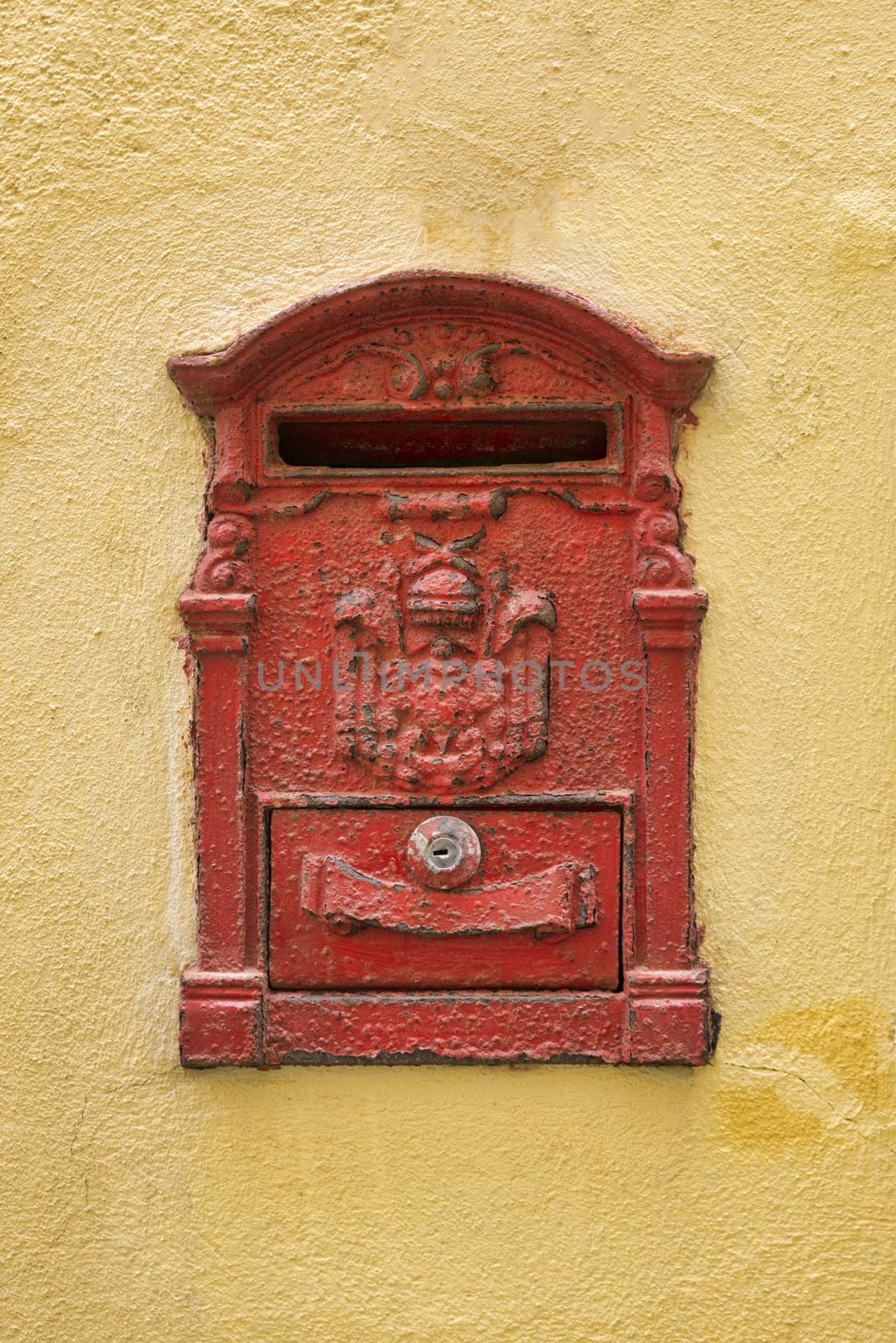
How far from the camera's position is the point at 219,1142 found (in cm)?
162

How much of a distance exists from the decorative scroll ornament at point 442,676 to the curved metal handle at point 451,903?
161mm

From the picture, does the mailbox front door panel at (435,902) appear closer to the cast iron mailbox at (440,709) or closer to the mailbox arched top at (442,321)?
the cast iron mailbox at (440,709)

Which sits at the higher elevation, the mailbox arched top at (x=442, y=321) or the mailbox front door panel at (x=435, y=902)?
the mailbox arched top at (x=442, y=321)

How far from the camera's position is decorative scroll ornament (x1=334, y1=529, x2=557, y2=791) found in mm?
1590

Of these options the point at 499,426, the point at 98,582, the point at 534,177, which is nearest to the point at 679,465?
the point at 499,426

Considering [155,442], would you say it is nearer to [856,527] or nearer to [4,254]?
[4,254]

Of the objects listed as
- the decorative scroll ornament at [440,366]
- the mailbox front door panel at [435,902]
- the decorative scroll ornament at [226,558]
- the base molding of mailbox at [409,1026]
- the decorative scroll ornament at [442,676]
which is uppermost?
the decorative scroll ornament at [440,366]

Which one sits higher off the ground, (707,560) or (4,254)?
(4,254)

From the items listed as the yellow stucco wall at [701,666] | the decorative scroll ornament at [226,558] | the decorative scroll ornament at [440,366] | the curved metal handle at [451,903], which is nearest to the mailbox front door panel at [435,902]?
the curved metal handle at [451,903]

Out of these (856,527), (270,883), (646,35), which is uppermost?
(646,35)

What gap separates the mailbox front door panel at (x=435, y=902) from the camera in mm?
1581

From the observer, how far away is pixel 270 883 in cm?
161

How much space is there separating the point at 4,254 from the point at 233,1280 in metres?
1.65

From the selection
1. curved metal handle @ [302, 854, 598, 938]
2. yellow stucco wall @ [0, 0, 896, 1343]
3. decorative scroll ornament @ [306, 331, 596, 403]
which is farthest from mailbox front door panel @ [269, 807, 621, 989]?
decorative scroll ornament @ [306, 331, 596, 403]
